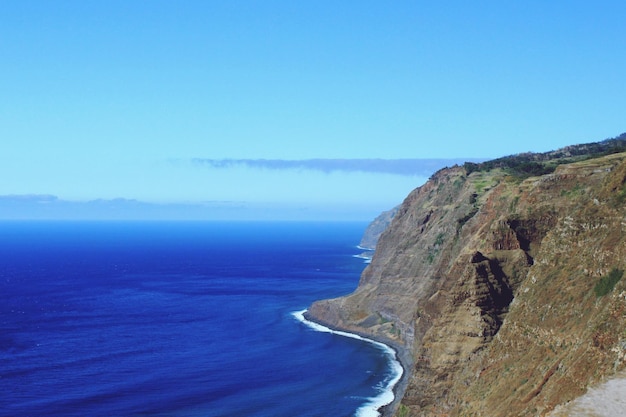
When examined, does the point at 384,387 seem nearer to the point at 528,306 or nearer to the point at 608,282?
the point at 528,306

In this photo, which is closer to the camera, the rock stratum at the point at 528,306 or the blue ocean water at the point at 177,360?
the rock stratum at the point at 528,306

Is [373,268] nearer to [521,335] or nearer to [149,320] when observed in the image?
[149,320]

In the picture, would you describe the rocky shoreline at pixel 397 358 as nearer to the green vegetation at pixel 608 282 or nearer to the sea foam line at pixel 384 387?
the sea foam line at pixel 384 387

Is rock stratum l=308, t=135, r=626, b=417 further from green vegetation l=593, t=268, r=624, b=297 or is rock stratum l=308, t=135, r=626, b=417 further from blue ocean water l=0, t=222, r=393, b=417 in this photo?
blue ocean water l=0, t=222, r=393, b=417

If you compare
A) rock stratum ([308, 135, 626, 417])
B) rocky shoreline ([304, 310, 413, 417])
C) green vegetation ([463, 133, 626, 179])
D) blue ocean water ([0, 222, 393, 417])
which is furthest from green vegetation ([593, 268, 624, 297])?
green vegetation ([463, 133, 626, 179])

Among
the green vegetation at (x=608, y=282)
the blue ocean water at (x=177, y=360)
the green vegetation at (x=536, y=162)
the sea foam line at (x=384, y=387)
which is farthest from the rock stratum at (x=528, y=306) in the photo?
A: the blue ocean water at (x=177, y=360)

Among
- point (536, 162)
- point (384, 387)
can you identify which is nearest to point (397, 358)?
point (384, 387)

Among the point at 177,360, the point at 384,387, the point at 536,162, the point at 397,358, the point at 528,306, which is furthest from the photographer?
the point at 536,162
